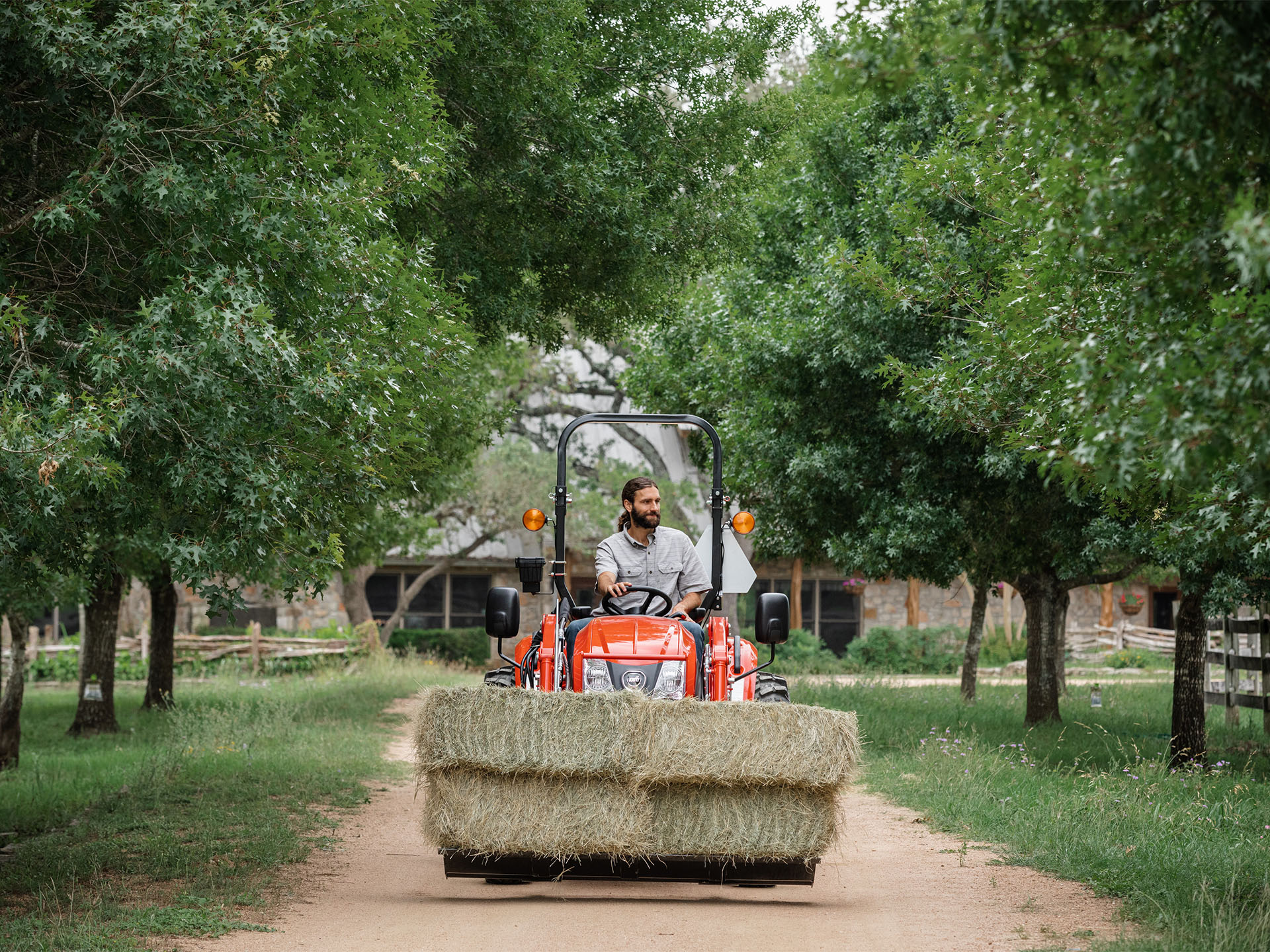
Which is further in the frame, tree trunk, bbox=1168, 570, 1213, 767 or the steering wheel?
tree trunk, bbox=1168, 570, 1213, 767

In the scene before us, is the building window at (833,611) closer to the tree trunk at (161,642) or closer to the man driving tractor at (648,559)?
the tree trunk at (161,642)

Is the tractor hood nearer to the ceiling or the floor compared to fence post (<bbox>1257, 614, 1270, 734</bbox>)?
nearer to the ceiling

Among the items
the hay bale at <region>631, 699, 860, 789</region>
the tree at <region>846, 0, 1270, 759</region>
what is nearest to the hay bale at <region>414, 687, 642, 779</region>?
the hay bale at <region>631, 699, 860, 789</region>

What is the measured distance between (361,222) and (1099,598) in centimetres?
3599

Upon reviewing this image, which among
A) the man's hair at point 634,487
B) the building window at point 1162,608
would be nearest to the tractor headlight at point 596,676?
the man's hair at point 634,487

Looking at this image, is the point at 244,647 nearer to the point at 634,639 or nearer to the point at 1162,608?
the point at 634,639

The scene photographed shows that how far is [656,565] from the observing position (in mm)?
8406

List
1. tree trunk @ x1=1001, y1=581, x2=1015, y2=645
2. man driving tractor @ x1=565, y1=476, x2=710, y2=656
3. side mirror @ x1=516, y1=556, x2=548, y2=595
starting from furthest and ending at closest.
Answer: tree trunk @ x1=1001, y1=581, x2=1015, y2=645 → man driving tractor @ x1=565, y1=476, x2=710, y2=656 → side mirror @ x1=516, y1=556, x2=548, y2=595

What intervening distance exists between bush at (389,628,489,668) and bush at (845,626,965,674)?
9.30 m

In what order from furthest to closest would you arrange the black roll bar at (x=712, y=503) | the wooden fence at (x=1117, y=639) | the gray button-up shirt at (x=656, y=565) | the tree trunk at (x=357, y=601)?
the wooden fence at (x=1117, y=639) → the tree trunk at (x=357, y=601) → the gray button-up shirt at (x=656, y=565) → the black roll bar at (x=712, y=503)

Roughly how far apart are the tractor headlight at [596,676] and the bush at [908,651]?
25.5 metres

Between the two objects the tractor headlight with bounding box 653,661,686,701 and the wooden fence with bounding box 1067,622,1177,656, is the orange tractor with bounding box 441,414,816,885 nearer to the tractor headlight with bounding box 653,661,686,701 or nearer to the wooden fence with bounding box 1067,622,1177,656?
the tractor headlight with bounding box 653,661,686,701

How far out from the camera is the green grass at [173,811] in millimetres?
6887

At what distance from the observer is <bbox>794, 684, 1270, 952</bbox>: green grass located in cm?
682
